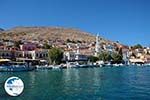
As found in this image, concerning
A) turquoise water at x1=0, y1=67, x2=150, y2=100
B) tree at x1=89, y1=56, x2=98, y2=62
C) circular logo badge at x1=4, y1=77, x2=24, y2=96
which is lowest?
turquoise water at x1=0, y1=67, x2=150, y2=100

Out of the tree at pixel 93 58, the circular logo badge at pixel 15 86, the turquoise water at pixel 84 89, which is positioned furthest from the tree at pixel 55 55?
the circular logo badge at pixel 15 86

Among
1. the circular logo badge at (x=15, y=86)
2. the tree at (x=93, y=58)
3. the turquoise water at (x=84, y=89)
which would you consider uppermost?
the tree at (x=93, y=58)

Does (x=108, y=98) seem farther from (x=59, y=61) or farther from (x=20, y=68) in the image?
(x=59, y=61)

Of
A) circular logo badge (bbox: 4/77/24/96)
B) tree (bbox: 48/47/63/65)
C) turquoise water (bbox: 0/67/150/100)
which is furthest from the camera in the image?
tree (bbox: 48/47/63/65)

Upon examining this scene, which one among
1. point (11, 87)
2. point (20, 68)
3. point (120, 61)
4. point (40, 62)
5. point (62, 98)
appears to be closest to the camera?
point (11, 87)

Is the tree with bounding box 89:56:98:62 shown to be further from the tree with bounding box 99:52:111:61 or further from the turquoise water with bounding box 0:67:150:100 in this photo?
the turquoise water with bounding box 0:67:150:100

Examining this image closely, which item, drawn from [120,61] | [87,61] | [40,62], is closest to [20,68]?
[40,62]

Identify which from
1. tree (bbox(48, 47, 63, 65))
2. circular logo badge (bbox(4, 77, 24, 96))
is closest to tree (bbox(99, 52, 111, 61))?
tree (bbox(48, 47, 63, 65))

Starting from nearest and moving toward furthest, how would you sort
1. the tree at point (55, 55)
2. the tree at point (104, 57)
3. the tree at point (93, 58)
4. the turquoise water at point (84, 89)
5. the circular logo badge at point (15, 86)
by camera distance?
the circular logo badge at point (15, 86)
the turquoise water at point (84, 89)
the tree at point (55, 55)
the tree at point (93, 58)
the tree at point (104, 57)

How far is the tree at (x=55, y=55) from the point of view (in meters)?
115

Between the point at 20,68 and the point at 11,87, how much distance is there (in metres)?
80.5

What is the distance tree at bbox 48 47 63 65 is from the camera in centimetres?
11538

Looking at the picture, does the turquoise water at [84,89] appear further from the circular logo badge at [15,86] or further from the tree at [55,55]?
the tree at [55,55]

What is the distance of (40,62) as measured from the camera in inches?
4697
